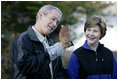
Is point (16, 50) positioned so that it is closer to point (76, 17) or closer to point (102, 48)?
point (102, 48)

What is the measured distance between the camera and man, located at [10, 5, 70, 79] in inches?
89.3

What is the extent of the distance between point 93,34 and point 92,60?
341 millimetres

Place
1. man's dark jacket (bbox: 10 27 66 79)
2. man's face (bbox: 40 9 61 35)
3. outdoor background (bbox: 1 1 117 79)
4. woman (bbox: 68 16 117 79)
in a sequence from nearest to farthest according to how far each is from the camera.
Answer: man's dark jacket (bbox: 10 27 66 79)
man's face (bbox: 40 9 61 35)
woman (bbox: 68 16 117 79)
outdoor background (bbox: 1 1 117 79)

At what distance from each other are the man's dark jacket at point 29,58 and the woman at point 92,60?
427 mm

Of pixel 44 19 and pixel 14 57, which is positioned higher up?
pixel 44 19

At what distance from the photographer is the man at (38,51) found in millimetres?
2268

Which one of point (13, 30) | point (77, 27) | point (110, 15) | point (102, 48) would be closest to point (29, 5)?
point (13, 30)

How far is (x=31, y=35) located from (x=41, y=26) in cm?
16

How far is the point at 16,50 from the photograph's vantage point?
2.39m

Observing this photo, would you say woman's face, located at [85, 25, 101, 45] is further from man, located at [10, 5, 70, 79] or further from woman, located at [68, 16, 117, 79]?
man, located at [10, 5, 70, 79]

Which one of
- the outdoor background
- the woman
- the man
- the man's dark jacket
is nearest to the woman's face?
the woman

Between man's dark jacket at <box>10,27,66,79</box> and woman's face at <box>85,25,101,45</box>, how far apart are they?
2.17 ft

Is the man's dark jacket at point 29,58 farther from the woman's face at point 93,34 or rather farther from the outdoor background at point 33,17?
the outdoor background at point 33,17

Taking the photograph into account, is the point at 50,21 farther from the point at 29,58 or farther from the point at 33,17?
the point at 33,17
